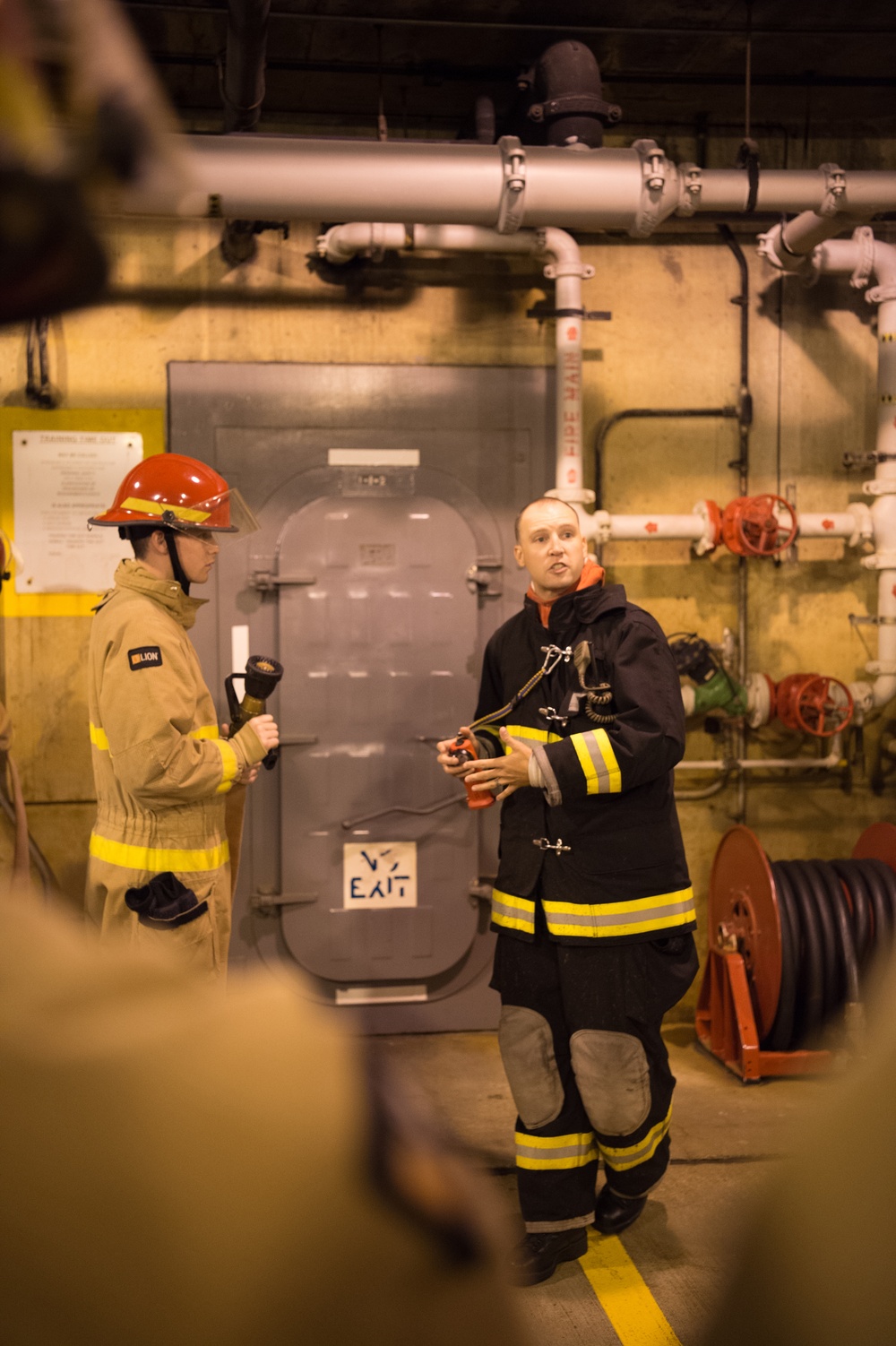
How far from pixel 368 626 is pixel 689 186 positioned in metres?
2.21

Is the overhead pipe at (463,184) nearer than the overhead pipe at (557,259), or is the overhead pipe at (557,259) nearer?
the overhead pipe at (463,184)

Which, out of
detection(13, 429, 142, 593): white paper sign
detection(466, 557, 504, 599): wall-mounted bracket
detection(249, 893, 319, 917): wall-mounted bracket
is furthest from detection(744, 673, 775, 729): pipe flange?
detection(13, 429, 142, 593): white paper sign

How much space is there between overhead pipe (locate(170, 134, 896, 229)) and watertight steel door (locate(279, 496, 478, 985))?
1.26 m

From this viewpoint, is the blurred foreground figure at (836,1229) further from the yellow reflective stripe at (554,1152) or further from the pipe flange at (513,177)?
the pipe flange at (513,177)

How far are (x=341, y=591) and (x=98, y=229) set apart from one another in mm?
4096

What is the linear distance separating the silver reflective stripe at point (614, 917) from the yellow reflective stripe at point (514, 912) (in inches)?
2.3

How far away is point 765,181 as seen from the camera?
423cm

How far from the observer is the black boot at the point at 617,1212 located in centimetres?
329

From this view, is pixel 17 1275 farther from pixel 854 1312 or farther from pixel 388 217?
pixel 388 217

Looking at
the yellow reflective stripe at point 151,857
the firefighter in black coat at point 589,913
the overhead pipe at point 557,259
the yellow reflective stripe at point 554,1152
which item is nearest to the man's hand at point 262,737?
the yellow reflective stripe at point 151,857

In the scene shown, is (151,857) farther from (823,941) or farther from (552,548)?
(823,941)

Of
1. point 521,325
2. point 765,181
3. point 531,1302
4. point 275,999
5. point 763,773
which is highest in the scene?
point 765,181

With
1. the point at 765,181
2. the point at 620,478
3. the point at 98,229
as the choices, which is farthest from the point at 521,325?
the point at 98,229

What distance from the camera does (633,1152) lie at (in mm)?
3146
